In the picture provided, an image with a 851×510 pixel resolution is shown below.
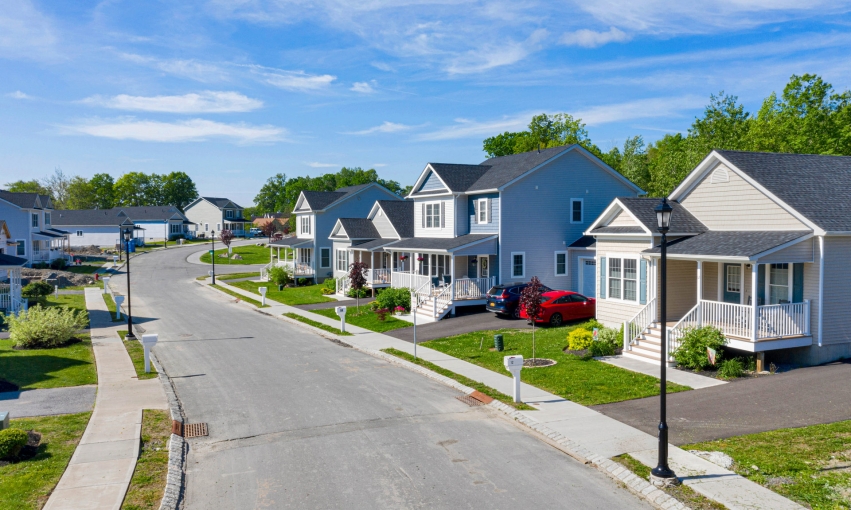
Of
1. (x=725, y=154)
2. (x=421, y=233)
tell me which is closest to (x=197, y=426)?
(x=725, y=154)

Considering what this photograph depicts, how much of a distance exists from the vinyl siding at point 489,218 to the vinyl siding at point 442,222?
0.94 metres

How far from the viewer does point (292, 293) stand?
42.3 m

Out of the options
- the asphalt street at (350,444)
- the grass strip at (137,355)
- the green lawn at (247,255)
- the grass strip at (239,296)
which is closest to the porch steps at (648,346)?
the asphalt street at (350,444)

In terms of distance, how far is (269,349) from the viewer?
22703 mm

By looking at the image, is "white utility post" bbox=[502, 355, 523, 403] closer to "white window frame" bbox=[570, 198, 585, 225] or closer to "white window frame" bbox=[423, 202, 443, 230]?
"white window frame" bbox=[570, 198, 585, 225]

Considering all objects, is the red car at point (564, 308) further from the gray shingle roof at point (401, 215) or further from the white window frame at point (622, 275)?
the gray shingle roof at point (401, 215)

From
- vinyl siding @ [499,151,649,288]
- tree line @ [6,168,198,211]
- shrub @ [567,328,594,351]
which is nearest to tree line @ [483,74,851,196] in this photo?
vinyl siding @ [499,151,649,288]

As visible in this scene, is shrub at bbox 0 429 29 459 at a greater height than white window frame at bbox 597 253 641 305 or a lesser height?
lesser

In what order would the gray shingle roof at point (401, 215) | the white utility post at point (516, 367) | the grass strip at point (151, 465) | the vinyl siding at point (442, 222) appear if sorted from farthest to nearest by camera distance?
the gray shingle roof at point (401, 215) < the vinyl siding at point (442, 222) < the white utility post at point (516, 367) < the grass strip at point (151, 465)

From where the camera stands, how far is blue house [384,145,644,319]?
1225 inches

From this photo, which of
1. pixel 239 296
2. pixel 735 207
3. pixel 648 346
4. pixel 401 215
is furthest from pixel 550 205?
pixel 239 296

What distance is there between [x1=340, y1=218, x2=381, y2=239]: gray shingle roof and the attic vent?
82.3ft

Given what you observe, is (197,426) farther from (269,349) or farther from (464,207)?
(464,207)

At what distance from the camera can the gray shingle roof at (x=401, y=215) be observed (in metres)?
40.1
